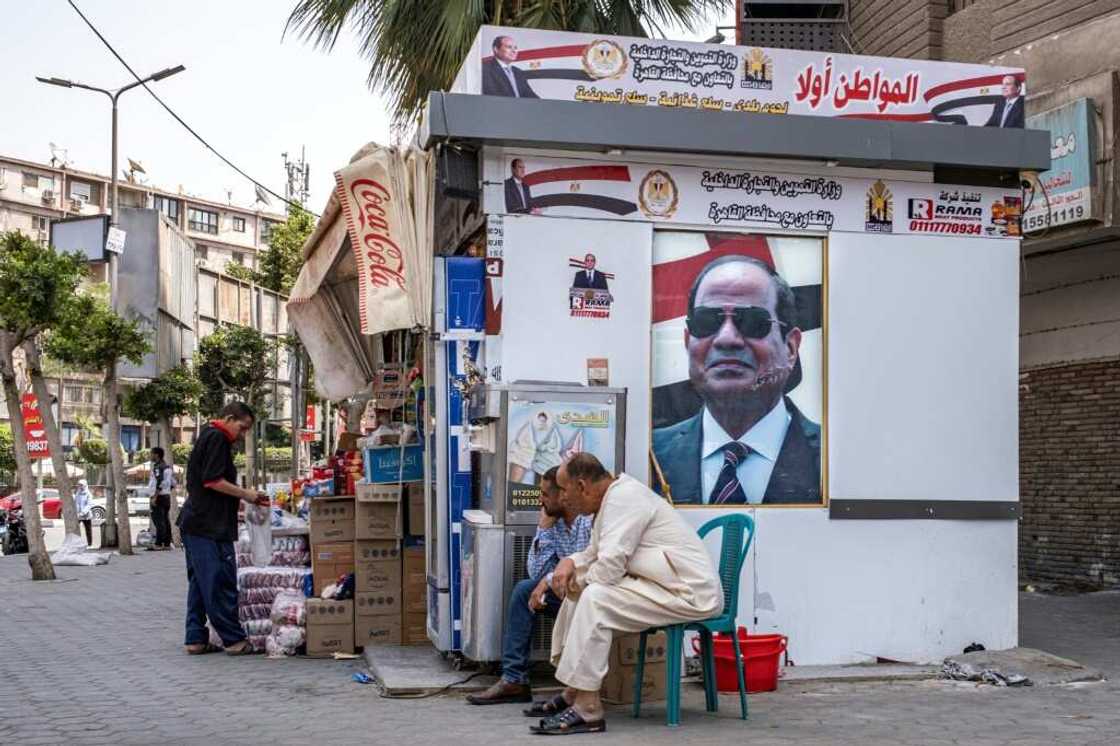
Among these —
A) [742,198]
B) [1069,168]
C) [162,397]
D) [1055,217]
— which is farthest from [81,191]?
[742,198]

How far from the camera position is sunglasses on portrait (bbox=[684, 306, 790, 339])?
880 centimetres

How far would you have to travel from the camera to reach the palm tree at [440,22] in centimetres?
1449

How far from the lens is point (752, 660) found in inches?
312

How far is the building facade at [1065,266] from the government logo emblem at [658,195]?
4.72 metres

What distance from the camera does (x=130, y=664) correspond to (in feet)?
30.2

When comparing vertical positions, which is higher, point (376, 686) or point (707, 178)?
point (707, 178)

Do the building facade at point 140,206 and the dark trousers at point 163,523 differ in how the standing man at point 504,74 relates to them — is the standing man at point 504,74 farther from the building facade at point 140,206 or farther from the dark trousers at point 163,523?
the building facade at point 140,206

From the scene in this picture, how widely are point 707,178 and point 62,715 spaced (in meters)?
5.00

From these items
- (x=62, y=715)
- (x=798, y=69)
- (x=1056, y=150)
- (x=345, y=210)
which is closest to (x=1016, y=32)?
(x=1056, y=150)

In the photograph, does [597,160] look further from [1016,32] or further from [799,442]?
[1016,32]

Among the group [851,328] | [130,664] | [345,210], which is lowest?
[130,664]

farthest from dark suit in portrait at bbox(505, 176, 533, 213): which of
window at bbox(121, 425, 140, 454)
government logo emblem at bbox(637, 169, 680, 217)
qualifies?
window at bbox(121, 425, 140, 454)

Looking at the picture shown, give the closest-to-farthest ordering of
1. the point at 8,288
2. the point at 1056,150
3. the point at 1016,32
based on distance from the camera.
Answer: the point at 1056,150 → the point at 1016,32 → the point at 8,288

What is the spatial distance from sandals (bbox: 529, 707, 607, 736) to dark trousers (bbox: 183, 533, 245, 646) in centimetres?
368
